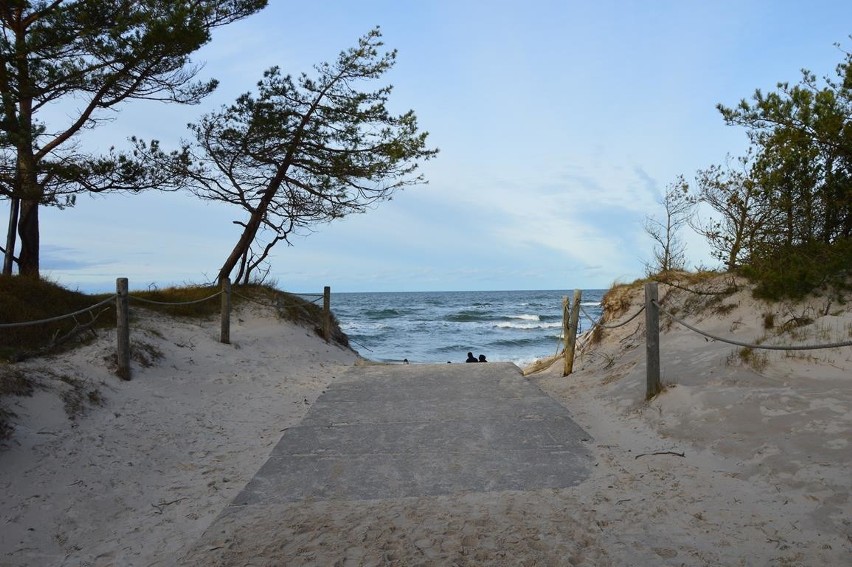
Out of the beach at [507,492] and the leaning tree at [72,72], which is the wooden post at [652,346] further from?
the leaning tree at [72,72]

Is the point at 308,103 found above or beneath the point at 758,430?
above

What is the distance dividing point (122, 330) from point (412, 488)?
4.73 metres

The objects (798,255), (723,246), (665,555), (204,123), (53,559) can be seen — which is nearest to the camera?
(665,555)

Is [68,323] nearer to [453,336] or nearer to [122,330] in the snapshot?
[122,330]

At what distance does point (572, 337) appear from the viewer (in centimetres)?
992

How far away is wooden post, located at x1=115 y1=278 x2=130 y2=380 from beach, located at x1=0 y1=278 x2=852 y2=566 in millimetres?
Answer: 210

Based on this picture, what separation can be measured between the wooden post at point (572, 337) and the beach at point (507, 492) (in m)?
1.62

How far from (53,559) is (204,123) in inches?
513

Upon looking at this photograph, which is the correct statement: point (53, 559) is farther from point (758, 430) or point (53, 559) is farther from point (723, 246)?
point (723, 246)

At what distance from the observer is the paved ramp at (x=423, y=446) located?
177 inches

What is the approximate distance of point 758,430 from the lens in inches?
195

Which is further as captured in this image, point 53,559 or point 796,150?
point 796,150

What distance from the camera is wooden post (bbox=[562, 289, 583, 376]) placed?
9.73 metres

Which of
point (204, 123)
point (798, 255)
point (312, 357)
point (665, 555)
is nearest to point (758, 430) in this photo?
point (665, 555)
